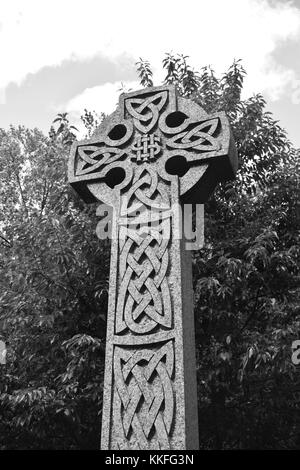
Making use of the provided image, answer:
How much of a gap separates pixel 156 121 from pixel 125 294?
1.53 meters

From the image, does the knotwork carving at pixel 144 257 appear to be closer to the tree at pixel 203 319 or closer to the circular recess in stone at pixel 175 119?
the circular recess in stone at pixel 175 119

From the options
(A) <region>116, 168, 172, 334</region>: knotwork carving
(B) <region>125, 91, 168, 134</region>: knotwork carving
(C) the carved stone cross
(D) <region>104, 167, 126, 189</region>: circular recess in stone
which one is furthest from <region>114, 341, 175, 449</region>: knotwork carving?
(B) <region>125, 91, 168, 134</region>: knotwork carving

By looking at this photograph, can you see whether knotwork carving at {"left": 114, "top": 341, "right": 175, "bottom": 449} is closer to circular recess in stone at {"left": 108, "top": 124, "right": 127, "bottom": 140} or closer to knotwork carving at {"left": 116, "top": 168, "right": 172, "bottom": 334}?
knotwork carving at {"left": 116, "top": 168, "right": 172, "bottom": 334}

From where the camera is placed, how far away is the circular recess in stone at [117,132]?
173 inches

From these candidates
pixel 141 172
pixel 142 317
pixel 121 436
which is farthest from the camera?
pixel 141 172

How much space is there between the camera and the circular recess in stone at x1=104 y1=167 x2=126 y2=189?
4.23 metres

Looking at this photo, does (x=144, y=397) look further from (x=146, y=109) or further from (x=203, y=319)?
A: (x=203, y=319)

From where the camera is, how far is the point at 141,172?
414 centimetres

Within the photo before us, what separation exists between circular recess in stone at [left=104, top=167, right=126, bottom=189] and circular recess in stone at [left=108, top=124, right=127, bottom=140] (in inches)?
14.3

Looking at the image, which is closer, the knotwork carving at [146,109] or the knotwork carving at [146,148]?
the knotwork carving at [146,148]

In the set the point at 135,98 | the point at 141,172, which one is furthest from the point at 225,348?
the point at 135,98

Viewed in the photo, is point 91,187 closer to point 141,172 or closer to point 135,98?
point 141,172

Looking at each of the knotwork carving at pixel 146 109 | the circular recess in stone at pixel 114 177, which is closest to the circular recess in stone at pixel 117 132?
the knotwork carving at pixel 146 109

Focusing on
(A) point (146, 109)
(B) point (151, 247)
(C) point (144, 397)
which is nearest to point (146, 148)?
(A) point (146, 109)
